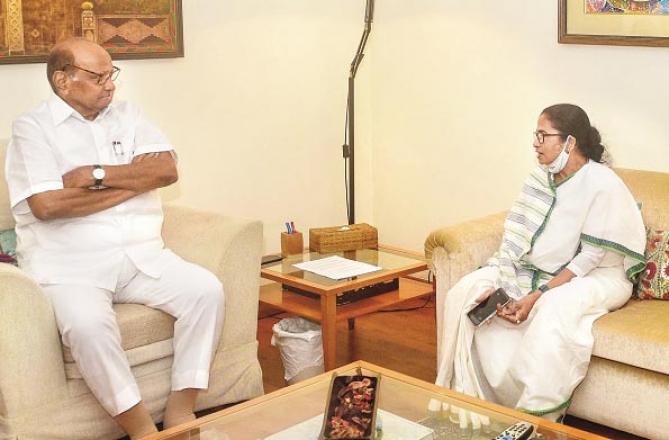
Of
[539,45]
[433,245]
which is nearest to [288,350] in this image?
[433,245]

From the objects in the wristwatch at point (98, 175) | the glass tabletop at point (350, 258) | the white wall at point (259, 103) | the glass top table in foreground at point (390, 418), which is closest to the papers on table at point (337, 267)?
the glass tabletop at point (350, 258)

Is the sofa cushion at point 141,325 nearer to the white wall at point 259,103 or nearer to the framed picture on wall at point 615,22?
the white wall at point 259,103

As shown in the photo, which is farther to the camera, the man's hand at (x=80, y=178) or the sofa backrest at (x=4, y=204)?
the sofa backrest at (x=4, y=204)

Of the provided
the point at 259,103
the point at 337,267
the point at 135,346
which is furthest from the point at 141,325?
the point at 259,103

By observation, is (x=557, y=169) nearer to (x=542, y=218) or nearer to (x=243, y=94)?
(x=542, y=218)

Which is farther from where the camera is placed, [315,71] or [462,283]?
[315,71]

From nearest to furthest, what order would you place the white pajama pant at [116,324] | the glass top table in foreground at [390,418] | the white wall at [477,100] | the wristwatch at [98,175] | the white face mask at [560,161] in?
the glass top table in foreground at [390,418] < the white pajama pant at [116,324] < the wristwatch at [98,175] < the white face mask at [560,161] < the white wall at [477,100]

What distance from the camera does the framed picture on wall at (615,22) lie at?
12.7 feet

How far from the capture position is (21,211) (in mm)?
3389

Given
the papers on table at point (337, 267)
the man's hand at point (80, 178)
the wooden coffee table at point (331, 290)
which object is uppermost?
the man's hand at point (80, 178)

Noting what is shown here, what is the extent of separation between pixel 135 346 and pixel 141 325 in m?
0.07

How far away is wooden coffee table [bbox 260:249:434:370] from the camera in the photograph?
3.74 m

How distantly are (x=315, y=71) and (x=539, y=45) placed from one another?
1.08m

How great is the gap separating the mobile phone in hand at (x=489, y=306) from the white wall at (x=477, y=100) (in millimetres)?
967
